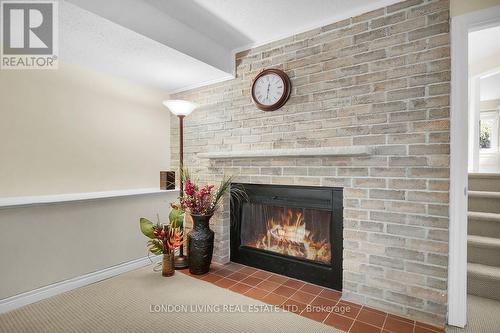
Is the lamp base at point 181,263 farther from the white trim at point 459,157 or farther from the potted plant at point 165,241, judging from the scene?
the white trim at point 459,157

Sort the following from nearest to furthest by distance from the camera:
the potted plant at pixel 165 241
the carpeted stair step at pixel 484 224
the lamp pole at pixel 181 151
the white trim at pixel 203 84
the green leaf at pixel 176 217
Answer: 1. the carpeted stair step at pixel 484 224
2. the potted plant at pixel 165 241
3. the green leaf at pixel 176 217
4. the white trim at pixel 203 84
5. the lamp pole at pixel 181 151

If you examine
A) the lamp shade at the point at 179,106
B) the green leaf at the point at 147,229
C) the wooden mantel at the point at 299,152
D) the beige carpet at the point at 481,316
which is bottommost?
the beige carpet at the point at 481,316

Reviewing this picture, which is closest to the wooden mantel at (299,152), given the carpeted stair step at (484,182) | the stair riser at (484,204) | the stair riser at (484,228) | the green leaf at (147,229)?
the green leaf at (147,229)

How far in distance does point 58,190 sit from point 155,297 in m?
1.44

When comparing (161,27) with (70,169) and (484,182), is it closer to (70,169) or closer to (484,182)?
(70,169)

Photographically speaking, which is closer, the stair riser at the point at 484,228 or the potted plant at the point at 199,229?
the stair riser at the point at 484,228

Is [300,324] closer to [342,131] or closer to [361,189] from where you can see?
[361,189]

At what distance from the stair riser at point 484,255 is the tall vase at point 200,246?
2433 mm

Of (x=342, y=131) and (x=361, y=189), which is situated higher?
(x=342, y=131)

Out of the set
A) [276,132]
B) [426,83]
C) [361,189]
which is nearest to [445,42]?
[426,83]

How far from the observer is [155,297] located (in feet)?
6.97

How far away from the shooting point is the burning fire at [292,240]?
239 centimetres

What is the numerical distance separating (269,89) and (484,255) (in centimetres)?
247

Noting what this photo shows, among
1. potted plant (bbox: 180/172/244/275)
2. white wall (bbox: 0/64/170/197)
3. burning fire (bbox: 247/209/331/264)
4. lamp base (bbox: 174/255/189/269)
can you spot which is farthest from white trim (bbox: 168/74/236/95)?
lamp base (bbox: 174/255/189/269)
